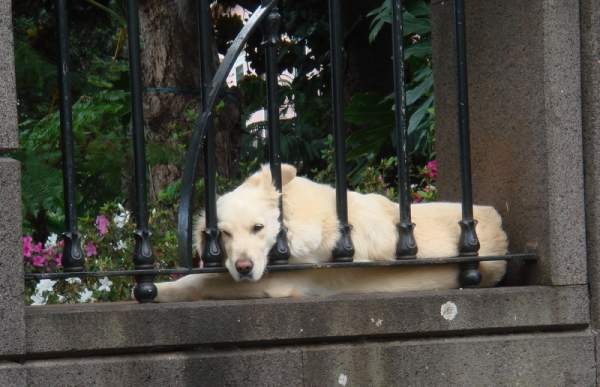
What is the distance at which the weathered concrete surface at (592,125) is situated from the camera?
3.66 meters

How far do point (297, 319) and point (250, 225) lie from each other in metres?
0.41

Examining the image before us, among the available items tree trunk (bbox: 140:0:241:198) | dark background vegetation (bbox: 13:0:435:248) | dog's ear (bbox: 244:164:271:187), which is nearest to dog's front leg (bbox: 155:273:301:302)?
dog's ear (bbox: 244:164:271:187)

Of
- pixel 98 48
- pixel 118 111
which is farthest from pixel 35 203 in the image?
pixel 98 48

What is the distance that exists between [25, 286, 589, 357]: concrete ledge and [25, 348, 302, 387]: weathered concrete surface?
38mm

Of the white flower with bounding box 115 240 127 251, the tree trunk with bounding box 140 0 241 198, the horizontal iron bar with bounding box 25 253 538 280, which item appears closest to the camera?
the horizontal iron bar with bounding box 25 253 538 280

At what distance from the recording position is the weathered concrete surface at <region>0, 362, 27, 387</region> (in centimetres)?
305

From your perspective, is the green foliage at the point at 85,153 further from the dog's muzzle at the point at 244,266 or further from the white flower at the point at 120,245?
the dog's muzzle at the point at 244,266

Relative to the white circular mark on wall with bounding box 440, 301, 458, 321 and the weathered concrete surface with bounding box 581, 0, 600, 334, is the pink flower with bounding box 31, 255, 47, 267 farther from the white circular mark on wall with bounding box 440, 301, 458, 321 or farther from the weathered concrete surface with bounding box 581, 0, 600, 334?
the weathered concrete surface with bounding box 581, 0, 600, 334

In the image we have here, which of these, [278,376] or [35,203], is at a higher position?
[35,203]

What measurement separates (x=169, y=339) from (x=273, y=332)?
1.09 ft

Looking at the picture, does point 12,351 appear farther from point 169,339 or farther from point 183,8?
point 183,8

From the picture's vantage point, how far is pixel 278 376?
10.9ft

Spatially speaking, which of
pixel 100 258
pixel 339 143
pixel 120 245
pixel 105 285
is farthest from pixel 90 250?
pixel 339 143

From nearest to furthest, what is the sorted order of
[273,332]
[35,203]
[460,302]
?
[273,332] → [460,302] → [35,203]
